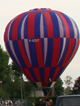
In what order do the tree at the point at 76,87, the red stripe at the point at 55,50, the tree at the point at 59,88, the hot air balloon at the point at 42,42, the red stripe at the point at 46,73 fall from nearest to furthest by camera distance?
the hot air balloon at the point at 42,42
the red stripe at the point at 55,50
the red stripe at the point at 46,73
the tree at the point at 76,87
the tree at the point at 59,88

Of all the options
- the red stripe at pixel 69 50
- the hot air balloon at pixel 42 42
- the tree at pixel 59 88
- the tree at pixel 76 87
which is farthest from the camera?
the tree at pixel 59 88

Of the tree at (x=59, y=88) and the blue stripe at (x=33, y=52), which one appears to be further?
the tree at (x=59, y=88)

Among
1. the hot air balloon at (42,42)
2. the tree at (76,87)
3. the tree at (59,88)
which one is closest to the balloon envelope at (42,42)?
the hot air balloon at (42,42)

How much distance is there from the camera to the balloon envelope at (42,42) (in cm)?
5066

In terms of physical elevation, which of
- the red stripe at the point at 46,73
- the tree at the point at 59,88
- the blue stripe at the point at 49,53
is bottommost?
the red stripe at the point at 46,73

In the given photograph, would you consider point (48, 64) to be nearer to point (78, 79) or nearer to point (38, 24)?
point (38, 24)

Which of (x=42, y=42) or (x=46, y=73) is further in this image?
(x=46, y=73)

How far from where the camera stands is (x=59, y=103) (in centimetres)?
1848

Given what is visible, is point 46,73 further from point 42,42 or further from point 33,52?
point 42,42

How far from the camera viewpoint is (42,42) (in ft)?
166

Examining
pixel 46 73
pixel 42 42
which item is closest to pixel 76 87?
pixel 46 73

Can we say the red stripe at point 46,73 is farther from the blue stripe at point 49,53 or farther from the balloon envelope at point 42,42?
the blue stripe at point 49,53

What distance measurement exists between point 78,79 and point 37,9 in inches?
1434

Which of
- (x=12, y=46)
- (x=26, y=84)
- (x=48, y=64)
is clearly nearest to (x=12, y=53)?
(x=12, y=46)
